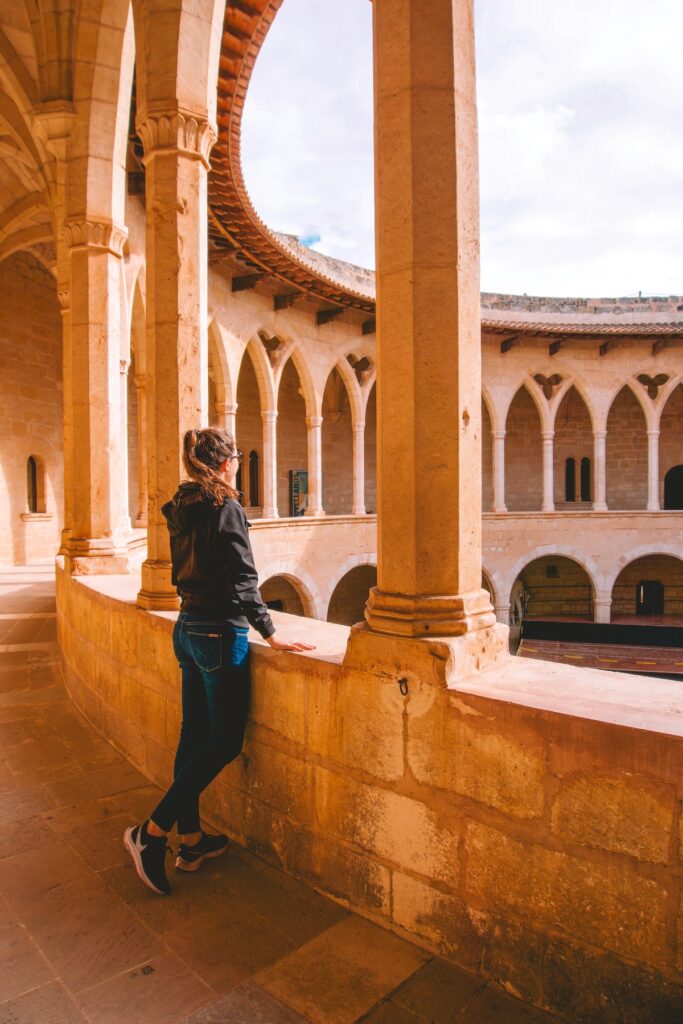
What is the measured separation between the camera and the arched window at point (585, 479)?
74.5 feet

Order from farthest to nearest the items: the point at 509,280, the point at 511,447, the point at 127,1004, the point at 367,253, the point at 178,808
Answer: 1. the point at 509,280
2. the point at 511,447
3. the point at 367,253
4. the point at 178,808
5. the point at 127,1004

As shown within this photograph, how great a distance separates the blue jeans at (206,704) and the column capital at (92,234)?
15.7ft

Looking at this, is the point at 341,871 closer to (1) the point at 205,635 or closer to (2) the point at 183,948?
(2) the point at 183,948

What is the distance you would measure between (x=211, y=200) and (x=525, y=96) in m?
5.25

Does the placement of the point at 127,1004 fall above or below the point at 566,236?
below

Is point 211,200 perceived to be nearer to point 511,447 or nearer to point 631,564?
point 511,447

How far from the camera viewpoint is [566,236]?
69.3ft

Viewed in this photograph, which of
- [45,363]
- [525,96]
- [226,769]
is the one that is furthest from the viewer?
[45,363]

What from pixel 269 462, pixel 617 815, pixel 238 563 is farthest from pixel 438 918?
pixel 269 462

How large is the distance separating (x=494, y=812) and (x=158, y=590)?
225cm

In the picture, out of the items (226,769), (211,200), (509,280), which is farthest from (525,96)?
(509,280)

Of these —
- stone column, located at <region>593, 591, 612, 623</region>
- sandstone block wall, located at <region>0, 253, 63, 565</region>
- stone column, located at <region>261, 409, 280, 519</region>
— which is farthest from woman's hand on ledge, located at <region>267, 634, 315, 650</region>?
stone column, located at <region>593, 591, 612, 623</region>

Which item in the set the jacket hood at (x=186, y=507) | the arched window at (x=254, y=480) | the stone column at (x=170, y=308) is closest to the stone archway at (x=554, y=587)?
the arched window at (x=254, y=480)

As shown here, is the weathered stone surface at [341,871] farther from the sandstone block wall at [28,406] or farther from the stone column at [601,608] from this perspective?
the stone column at [601,608]
